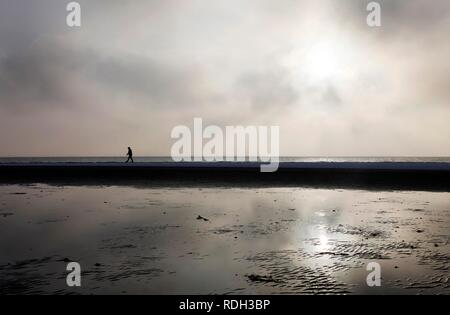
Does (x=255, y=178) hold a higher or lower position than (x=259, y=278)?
higher

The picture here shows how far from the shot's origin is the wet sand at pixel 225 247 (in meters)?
8.29

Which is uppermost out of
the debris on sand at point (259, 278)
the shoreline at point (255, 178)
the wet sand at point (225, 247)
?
the shoreline at point (255, 178)

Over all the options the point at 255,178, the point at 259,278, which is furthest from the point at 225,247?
the point at 255,178

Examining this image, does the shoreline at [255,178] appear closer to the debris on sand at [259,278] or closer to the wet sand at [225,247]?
the wet sand at [225,247]

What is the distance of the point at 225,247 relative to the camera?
11648 millimetres

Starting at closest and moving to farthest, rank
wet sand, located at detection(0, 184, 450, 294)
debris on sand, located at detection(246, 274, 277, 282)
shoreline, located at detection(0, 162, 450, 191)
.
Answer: wet sand, located at detection(0, 184, 450, 294) → debris on sand, located at detection(246, 274, 277, 282) → shoreline, located at detection(0, 162, 450, 191)

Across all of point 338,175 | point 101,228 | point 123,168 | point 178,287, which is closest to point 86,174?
point 123,168

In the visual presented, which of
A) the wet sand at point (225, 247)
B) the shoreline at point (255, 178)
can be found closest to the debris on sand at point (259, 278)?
the wet sand at point (225, 247)

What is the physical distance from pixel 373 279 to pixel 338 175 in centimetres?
3383

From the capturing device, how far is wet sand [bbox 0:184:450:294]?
27.2 ft

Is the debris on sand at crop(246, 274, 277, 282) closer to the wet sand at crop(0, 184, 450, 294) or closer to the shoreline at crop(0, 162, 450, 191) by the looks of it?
the wet sand at crop(0, 184, 450, 294)

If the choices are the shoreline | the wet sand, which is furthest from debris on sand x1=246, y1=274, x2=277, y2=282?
the shoreline

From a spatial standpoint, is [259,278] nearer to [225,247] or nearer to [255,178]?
[225,247]
